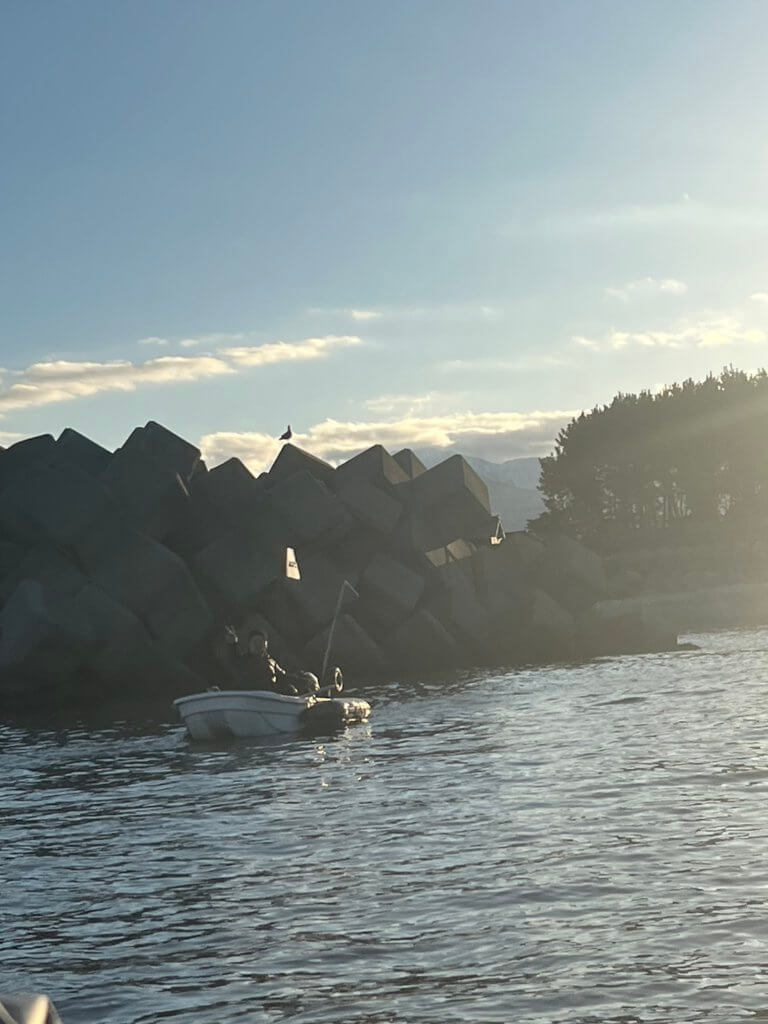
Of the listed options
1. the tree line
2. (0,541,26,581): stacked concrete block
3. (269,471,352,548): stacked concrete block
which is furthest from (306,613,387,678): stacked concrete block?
the tree line

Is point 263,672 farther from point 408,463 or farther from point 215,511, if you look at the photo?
point 408,463

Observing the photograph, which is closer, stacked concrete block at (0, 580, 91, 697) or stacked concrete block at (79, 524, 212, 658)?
stacked concrete block at (0, 580, 91, 697)

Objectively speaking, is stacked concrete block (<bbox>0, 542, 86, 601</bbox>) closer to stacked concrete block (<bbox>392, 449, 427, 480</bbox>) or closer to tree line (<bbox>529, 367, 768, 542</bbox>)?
stacked concrete block (<bbox>392, 449, 427, 480</bbox>)

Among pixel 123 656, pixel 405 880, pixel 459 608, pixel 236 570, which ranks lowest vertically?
pixel 405 880

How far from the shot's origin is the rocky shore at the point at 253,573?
4369 centimetres

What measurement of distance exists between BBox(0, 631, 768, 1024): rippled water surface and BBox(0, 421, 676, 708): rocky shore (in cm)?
1471

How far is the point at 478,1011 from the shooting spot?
1012cm

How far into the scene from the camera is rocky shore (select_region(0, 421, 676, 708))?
143 ft

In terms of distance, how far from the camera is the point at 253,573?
45531 millimetres

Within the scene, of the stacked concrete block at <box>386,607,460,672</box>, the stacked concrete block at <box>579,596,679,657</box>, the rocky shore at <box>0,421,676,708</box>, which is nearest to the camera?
the rocky shore at <box>0,421,676,708</box>

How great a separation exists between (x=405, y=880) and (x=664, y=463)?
296 ft

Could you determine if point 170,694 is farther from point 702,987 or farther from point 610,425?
point 610,425

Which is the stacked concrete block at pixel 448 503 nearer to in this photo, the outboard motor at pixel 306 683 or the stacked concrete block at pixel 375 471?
the stacked concrete block at pixel 375 471

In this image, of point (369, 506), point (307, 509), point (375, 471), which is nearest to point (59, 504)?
point (307, 509)
